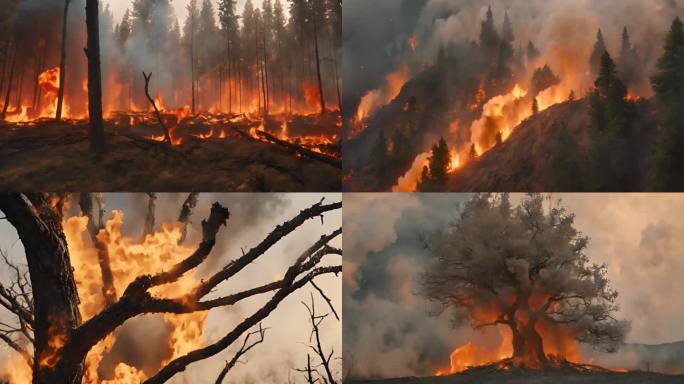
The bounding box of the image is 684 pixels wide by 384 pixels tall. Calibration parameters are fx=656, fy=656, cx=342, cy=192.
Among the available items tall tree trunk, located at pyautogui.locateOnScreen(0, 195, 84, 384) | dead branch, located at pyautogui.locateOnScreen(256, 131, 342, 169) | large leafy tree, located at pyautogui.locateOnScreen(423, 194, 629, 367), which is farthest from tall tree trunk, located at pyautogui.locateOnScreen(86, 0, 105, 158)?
large leafy tree, located at pyautogui.locateOnScreen(423, 194, 629, 367)

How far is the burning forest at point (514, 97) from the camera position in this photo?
10.5 ft

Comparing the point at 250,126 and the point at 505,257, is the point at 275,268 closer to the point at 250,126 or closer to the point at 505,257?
the point at 250,126

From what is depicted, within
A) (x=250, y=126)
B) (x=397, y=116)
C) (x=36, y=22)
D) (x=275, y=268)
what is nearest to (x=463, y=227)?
(x=397, y=116)

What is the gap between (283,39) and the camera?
3.44 meters

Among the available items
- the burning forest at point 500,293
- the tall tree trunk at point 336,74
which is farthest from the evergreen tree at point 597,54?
the tall tree trunk at point 336,74

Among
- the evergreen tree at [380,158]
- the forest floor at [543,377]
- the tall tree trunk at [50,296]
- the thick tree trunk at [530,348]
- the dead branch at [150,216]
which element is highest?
the evergreen tree at [380,158]

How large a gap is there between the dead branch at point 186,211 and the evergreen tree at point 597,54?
6.85 feet

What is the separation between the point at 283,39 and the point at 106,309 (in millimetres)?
1616

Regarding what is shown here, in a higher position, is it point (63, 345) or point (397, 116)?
point (397, 116)

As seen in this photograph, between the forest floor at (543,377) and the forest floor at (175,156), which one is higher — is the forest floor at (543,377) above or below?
below

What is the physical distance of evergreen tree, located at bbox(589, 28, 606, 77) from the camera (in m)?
3.24

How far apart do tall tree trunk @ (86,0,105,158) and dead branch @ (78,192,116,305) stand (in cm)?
24

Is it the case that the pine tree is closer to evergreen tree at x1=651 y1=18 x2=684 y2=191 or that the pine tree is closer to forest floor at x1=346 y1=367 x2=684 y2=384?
evergreen tree at x1=651 y1=18 x2=684 y2=191

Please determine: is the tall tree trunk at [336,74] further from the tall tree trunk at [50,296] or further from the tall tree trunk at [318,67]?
the tall tree trunk at [50,296]
